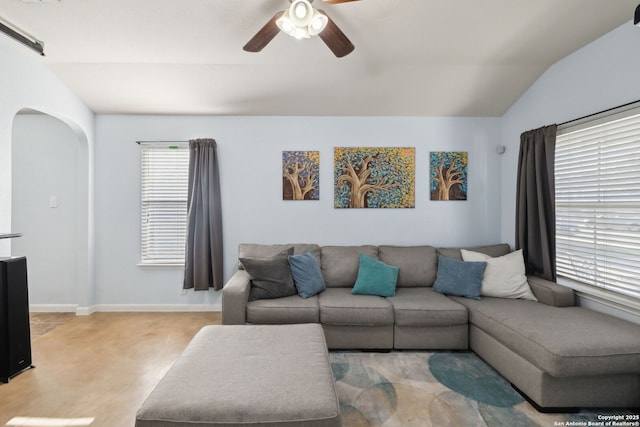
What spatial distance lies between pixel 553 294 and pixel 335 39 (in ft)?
8.98

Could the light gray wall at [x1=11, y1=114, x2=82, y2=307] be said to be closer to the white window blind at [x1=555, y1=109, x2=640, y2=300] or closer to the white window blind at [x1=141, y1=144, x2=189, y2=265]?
the white window blind at [x1=141, y1=144, x2=189, y2=265]

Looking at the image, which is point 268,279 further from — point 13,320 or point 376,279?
point 13,320

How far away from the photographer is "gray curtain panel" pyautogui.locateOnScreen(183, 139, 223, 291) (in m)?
3.67

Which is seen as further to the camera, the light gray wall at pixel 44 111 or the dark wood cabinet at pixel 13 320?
the light gray wall at pixel 44 111

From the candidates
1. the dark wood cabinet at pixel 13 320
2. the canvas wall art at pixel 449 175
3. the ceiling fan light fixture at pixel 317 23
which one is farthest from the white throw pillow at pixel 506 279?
the dark wood cabinet at pixel 13 320

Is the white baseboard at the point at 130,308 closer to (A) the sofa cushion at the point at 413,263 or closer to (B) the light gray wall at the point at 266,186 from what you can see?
(B) the light gray wall at the point at 266,186

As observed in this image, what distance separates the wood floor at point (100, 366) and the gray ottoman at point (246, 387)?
704 mm

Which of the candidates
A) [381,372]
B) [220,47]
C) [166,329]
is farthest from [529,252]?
[166,329]

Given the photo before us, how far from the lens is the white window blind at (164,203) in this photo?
152 inches

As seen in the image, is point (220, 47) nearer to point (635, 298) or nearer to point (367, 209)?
point (367, 209)

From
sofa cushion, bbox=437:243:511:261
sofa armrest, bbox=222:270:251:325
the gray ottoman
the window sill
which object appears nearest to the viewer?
the gray ottoman

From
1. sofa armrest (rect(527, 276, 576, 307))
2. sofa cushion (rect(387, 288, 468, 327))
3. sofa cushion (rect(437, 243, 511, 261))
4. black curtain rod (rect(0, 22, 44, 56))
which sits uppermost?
black curtain rod (rect(0, 22, 44, 56))

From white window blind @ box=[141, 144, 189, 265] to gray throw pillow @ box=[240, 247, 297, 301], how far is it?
140cm

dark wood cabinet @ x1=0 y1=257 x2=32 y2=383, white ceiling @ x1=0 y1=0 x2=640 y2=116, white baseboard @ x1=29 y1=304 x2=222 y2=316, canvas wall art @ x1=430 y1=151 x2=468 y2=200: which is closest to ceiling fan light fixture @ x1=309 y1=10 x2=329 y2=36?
white ceiling @ x1=0 y1=0 x2=640 y2=116
